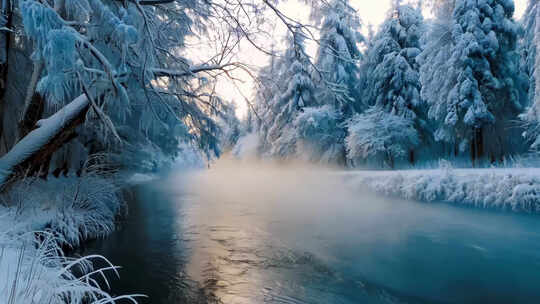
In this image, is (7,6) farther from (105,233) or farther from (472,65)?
(472,65)

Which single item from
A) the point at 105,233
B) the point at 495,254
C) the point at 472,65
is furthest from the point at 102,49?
the point at 472,65

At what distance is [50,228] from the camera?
21.7 ft

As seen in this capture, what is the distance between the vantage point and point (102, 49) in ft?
24.5

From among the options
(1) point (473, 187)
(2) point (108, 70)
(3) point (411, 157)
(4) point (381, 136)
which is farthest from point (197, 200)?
(3) point (411, 157)

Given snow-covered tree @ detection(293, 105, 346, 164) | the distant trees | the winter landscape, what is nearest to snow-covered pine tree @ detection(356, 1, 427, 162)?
the distant trees

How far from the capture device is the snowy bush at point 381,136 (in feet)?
80.6

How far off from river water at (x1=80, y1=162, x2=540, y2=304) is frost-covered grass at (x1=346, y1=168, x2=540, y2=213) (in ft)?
2.54

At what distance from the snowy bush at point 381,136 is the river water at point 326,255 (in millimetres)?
11060

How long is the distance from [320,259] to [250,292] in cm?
220

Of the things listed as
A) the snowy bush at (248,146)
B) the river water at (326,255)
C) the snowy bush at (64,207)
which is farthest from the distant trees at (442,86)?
the snowy bush at (64,207)

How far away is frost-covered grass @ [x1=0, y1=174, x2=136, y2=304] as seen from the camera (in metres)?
2.93

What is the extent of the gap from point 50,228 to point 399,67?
24025 mm

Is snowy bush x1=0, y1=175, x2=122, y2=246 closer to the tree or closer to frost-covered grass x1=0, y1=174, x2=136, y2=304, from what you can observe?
frost-covered grass x1=0, y1=174, x2=136, y2=304

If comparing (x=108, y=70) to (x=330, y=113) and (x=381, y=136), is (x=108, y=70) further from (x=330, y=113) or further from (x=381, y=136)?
(x=330, y=113)
